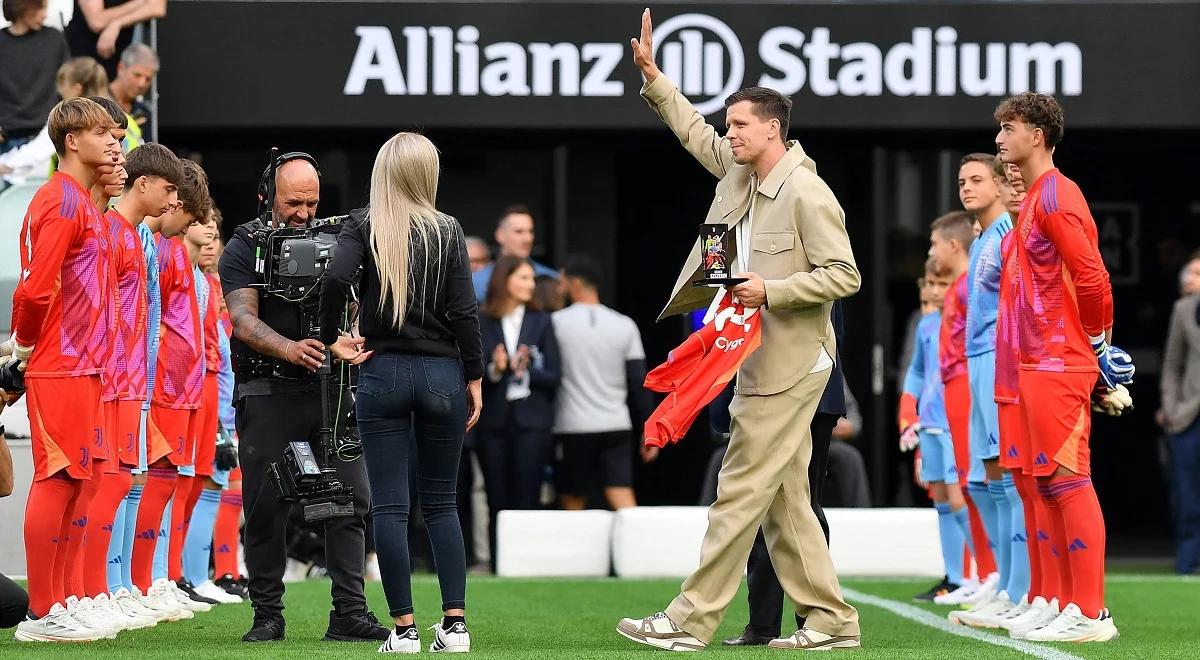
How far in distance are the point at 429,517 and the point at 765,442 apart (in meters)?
1.22

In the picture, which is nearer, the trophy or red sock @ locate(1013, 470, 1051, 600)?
the trophy

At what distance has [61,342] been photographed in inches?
277

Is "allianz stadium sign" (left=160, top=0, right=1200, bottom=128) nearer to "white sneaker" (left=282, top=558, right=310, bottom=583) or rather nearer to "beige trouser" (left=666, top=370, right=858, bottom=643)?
"white sneaker" (left=282, top=558, right=310, bottom=583)

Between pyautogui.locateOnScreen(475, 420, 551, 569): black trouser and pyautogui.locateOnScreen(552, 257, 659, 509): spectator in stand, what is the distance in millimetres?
254

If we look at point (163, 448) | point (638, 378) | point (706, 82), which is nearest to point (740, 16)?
point (706, 82)

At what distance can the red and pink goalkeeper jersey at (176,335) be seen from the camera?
8.60 meters

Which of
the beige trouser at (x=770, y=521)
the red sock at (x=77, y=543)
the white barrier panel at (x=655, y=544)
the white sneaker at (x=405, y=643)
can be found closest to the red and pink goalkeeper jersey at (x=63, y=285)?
the red sock at (x=77, y=543)

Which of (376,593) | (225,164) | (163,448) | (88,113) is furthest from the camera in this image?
(225,164)

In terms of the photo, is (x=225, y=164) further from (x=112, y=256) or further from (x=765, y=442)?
(x=765, y=442)

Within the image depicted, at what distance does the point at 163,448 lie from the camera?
28.3 ft

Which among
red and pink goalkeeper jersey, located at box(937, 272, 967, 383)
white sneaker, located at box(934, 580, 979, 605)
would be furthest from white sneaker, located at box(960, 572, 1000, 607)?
red and pink goalkeeper jersey, located at box(937, 272, 967, 383)

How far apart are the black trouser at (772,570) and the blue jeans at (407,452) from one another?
128cm

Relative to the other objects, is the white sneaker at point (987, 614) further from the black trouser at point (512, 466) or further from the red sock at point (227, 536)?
the black trouser at point (512, 466)

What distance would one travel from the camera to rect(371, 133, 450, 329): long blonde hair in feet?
21.3
